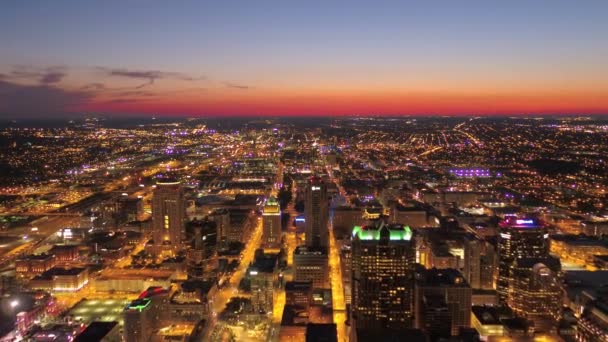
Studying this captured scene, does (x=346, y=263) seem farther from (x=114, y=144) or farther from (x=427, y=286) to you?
(x=114, y=144)

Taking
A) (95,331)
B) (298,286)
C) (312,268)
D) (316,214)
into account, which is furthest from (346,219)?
(95,331)

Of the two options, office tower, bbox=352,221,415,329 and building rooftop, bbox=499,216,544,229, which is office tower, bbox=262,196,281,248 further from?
office tower, bbox=352,221,415,329

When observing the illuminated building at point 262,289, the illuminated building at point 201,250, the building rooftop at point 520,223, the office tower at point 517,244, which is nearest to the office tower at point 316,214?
the illuminated building at point 201,250

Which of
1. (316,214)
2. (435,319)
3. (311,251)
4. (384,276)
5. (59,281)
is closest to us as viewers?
(384,276)

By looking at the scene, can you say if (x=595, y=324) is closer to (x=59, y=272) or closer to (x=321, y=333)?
(x=321, y=333)

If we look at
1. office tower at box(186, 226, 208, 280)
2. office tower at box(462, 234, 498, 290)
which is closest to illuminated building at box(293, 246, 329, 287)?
office tower at box(186, 226, 208, 280)

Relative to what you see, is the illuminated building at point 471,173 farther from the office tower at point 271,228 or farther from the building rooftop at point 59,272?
the building rooftop at point 59,272

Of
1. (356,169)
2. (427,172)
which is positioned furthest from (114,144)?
(427,172)
